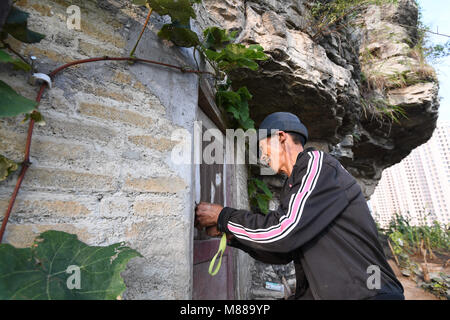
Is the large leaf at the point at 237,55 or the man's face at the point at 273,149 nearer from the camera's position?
the large leaf at the point at 237,55

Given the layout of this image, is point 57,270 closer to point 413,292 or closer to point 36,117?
point 36,117

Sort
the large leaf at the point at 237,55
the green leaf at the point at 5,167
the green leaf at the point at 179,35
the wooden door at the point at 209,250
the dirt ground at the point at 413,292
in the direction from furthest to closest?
the dirt ground at the point at 413,292 → the wooden door at the point at 209,250 → the large leaf at the point at 237,55 → the green leaf at the point at 179,35 → the green leaf at the point at 5,167

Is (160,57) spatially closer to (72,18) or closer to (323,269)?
(72,18)

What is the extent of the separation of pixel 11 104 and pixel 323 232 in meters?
1.28

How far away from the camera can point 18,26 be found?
0.78 meters

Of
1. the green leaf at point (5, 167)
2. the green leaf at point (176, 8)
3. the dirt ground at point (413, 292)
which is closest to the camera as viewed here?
the green leaf at point (5, 167)

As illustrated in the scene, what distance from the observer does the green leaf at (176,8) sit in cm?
105

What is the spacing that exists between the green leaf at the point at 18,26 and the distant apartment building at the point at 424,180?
26258mm

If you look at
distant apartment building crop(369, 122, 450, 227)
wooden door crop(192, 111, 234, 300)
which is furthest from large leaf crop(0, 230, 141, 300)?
distant apartment building crop(369, 122, 450, 227)

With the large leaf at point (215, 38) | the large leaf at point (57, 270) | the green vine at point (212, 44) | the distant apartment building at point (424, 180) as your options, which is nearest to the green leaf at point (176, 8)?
the green vine at point (212, 44)

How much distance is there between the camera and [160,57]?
1.23m

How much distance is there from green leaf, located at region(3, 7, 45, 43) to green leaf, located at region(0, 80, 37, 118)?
0.92ft

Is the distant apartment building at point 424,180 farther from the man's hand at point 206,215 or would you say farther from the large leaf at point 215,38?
the large leaf at point 215,38

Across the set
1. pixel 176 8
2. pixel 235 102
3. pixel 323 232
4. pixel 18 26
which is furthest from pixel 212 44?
pixel 323 232
